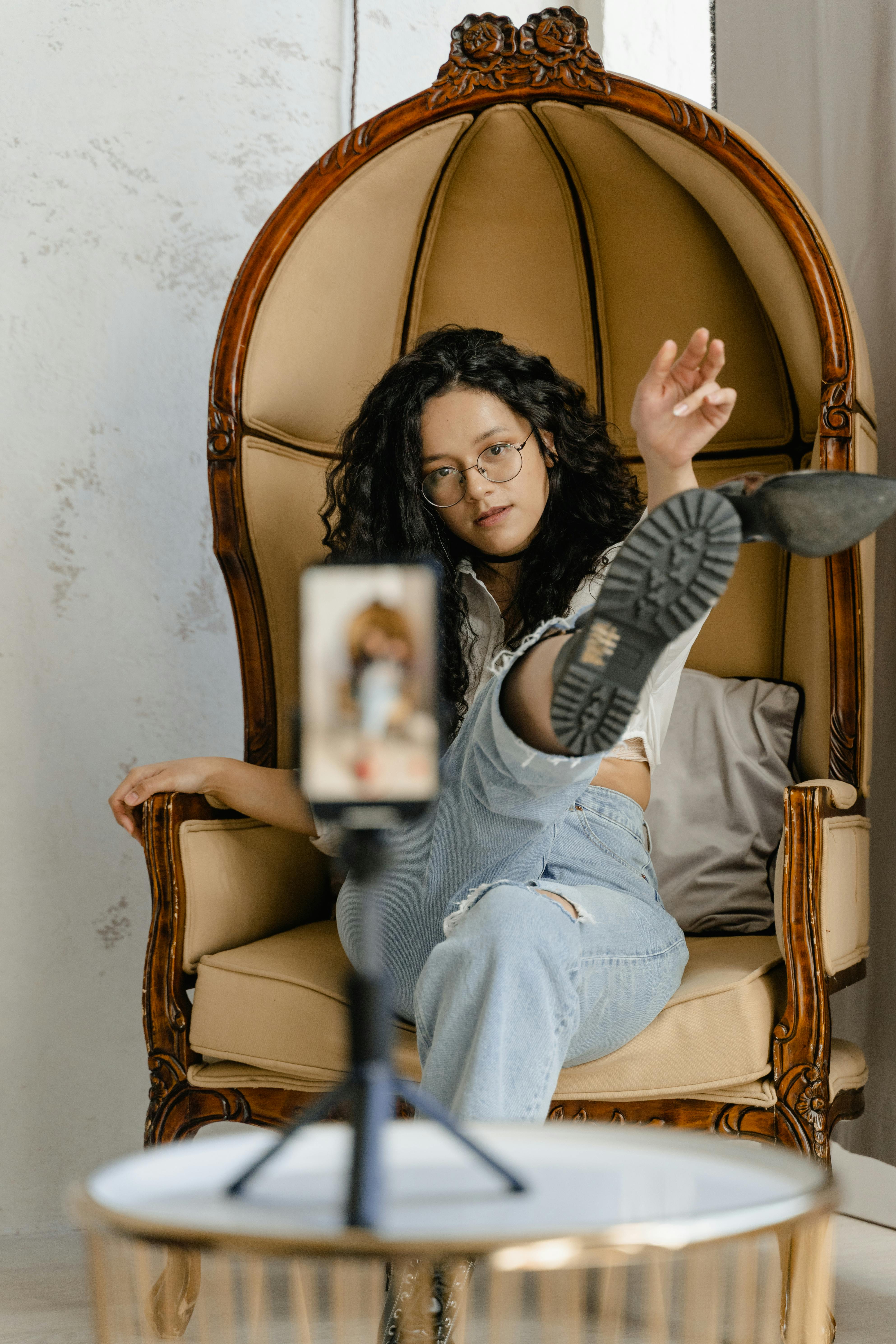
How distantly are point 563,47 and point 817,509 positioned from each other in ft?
3.64

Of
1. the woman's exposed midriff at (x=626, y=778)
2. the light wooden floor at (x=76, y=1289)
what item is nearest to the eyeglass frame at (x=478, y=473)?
the woman's exposed midriff at (x=626, y=778)

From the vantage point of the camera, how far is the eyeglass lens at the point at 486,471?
4.48ft

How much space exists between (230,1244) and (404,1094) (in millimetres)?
78

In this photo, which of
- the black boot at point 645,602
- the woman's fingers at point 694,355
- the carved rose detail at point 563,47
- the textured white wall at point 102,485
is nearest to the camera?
the black boot at point 645,602

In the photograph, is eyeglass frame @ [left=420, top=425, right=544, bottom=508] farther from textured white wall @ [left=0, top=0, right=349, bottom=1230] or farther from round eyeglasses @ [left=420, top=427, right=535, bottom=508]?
textured white wall @ [left=0, top=0, right=349, bottom=1230]

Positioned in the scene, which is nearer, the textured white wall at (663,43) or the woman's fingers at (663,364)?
the woman's fingers at (663,364)

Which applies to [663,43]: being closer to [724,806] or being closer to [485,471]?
[485,471]

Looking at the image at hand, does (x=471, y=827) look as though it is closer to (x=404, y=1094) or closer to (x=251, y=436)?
(x=404, y=1094)

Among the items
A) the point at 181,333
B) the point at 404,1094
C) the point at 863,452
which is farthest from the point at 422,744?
the point at 181,333

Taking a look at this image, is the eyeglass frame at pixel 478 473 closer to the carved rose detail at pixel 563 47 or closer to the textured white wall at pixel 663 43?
the carved rose detail at pixel 563 47

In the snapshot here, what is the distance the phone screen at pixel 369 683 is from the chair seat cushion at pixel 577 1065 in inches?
24.7

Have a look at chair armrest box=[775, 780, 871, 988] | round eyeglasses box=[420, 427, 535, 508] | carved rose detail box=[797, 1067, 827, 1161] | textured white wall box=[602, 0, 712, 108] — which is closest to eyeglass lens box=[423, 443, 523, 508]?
round eyeglasses box=[420, 427, 535, 508]

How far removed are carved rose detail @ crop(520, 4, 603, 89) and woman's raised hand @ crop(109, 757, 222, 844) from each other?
3.16 ft

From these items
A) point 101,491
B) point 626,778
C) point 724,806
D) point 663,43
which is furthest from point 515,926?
point 663,43
